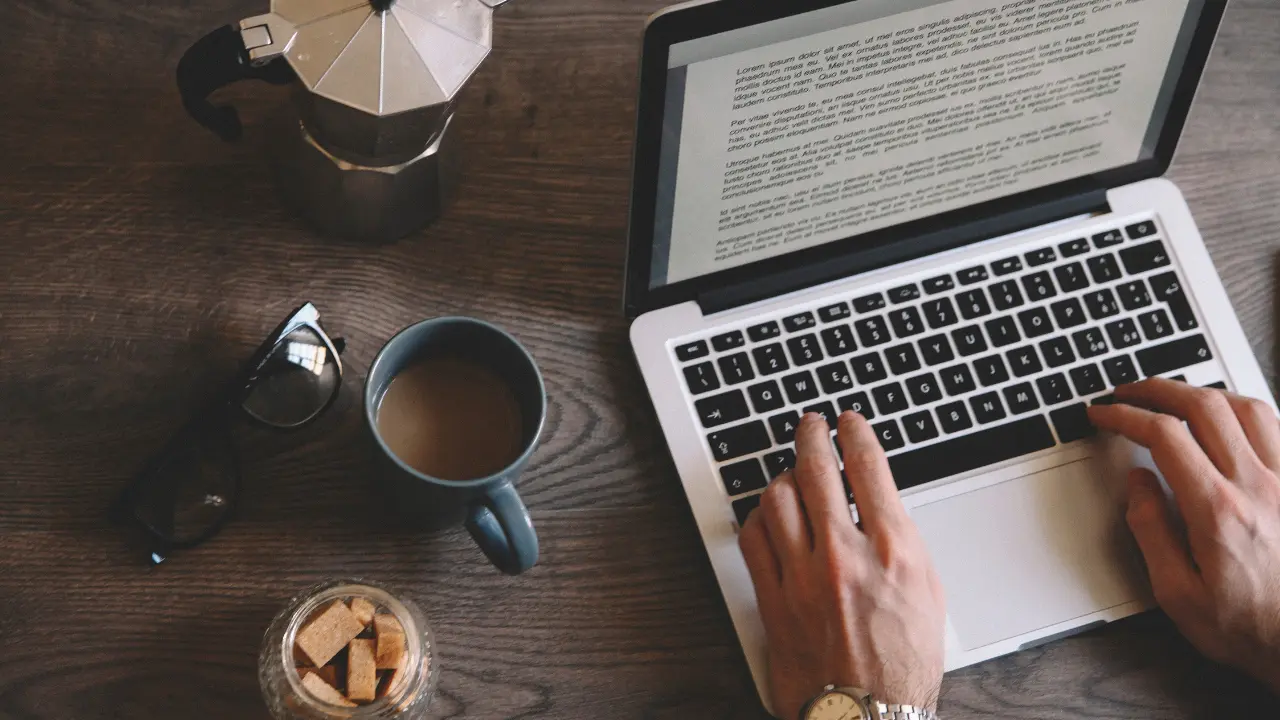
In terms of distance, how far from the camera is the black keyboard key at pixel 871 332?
28.8 inches

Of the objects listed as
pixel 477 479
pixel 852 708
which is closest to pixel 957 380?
pixel 852 708

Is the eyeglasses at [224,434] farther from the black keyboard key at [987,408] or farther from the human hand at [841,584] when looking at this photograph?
the black keyboard key at [987,408]

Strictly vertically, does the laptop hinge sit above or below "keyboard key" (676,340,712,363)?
above

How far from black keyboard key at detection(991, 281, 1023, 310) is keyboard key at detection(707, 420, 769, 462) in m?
0.20

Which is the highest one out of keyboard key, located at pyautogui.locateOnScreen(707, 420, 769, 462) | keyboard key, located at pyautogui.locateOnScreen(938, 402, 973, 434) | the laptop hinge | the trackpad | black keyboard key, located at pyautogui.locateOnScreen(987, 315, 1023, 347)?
the laptop hinge

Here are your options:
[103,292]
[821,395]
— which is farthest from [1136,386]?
[103,292]

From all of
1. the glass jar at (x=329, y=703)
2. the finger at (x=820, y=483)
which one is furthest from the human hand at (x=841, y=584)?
the glass jar at (x=329, y=703)

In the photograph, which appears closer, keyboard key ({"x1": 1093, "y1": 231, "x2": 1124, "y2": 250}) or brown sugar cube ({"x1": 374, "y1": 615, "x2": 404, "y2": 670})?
brown sugar cube ({"x1": 374, "y1": 615, "x2": 404, "y2": 670})

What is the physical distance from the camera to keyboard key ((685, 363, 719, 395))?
707 mm

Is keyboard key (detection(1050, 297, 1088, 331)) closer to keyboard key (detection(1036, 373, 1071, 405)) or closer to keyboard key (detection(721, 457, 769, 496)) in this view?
keyboard key (detection(1036, 373, 1071, 405))

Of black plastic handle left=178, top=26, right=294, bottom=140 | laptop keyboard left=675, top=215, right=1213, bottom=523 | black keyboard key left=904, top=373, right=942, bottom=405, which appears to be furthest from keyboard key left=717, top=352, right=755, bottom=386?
black plastic handle left=178, top=26, right=294, bottom=140

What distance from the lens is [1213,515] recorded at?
2.29 ft

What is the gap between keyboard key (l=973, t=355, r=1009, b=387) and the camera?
2.40ft

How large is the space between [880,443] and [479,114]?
370mm
